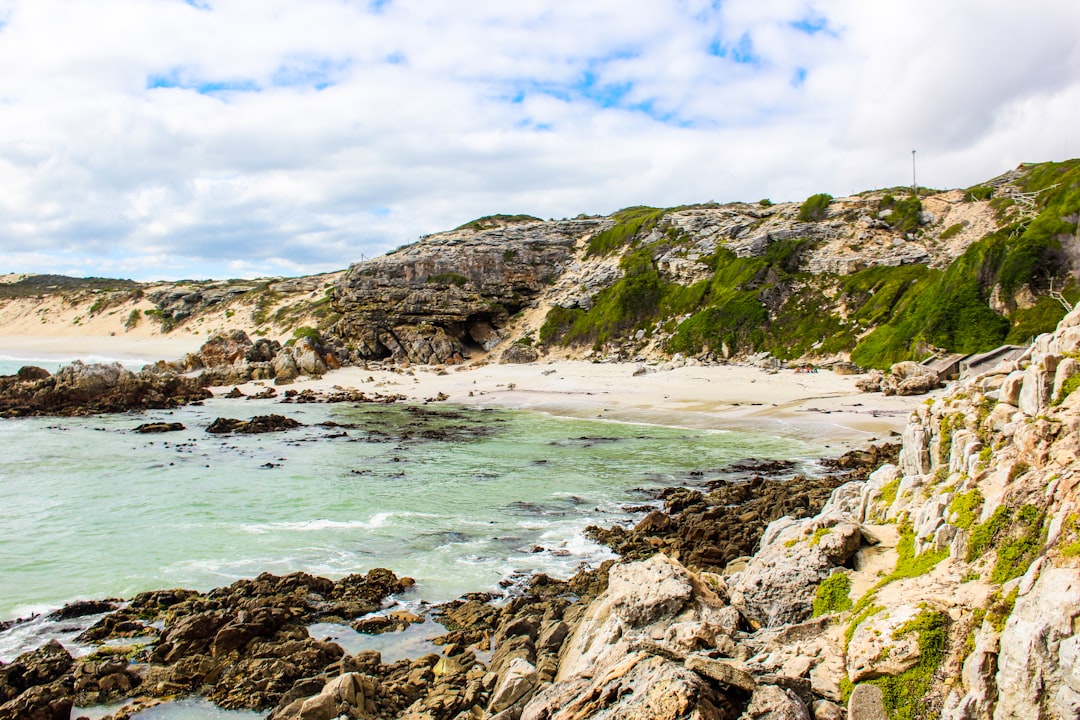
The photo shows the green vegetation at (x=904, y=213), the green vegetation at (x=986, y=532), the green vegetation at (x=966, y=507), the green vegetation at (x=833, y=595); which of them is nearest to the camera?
the green vegetation at (x=986, y=532)

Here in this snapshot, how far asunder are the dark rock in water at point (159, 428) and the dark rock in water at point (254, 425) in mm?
1711

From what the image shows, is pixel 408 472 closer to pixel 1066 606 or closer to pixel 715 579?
pixel 715 579

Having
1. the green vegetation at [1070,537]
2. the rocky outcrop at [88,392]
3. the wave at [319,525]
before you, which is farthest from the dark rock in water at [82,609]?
the rocky outcrop at [88,392]

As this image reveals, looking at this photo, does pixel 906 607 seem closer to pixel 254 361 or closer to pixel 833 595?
pixel 833 595

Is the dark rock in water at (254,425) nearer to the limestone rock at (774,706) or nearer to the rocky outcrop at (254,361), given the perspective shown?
the rocky outcrop at (254,361)

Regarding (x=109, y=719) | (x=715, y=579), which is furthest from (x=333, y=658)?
(x=715, y=579)

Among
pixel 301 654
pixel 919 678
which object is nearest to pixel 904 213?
pixel 919 678

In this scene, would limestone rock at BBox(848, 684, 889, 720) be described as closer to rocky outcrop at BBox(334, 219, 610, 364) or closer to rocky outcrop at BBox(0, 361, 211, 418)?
rocky outcrop at BBox(0, 361, 211, 418)

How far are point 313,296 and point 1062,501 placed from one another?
95.5 metres

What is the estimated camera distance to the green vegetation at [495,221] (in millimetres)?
77869

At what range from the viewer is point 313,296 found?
9300 cm

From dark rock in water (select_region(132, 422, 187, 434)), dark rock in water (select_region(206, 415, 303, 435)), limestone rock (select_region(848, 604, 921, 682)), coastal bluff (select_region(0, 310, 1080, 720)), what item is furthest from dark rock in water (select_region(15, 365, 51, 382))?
limestone rock (select_region(848, 604, 921, 682))

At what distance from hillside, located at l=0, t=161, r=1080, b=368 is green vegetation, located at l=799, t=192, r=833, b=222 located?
157 millimetres

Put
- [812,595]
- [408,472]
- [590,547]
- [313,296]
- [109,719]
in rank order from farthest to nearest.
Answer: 1. [313,296]
2. [408,472]
3. [590,547]
4. [109,719]
5. [812,595]
